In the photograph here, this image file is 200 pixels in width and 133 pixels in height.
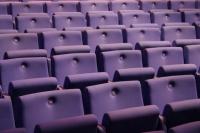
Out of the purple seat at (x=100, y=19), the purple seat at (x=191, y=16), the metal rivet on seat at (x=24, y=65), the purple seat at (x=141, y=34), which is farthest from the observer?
the purple seat at (x=191, y=16)

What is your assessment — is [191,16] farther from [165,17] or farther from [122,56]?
[122,56]

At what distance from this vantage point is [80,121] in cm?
34

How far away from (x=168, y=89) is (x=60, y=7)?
1.85 feet

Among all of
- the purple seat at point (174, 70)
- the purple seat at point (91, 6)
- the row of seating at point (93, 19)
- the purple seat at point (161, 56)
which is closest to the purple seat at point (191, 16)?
the row of seating at point (93, 19)

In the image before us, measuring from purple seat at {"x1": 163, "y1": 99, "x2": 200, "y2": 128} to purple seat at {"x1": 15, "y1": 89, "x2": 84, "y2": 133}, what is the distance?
0.36 ft

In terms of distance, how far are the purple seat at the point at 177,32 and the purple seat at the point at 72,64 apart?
0.98 ft

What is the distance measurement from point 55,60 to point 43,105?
165 millimetres

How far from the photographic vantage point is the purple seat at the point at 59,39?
27.0 inches

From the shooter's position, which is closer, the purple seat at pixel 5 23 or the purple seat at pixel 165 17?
the purple seat at pixel 5 23

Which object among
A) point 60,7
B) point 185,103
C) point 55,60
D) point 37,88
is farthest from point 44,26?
point 185,103

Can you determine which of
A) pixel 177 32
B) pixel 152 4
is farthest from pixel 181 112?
pixel 152 4

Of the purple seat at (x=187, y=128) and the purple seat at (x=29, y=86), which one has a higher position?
the purple seat at (x=29, y=86)

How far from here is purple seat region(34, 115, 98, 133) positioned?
0.32m

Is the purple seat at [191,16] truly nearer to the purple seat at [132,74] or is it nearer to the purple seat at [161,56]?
the purple seat at [161,56]
